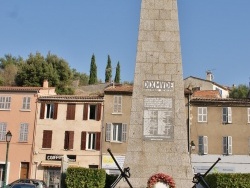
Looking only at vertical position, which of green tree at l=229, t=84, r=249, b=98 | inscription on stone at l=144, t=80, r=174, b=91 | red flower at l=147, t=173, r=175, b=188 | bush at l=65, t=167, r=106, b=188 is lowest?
bush at l=65, t=167, r=106, b=188

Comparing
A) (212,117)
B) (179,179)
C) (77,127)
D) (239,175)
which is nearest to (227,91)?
(212,117)

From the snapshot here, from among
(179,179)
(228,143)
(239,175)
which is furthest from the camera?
(228,143)

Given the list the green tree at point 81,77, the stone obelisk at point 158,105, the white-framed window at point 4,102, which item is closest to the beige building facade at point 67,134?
the white-framed window at point 4,102

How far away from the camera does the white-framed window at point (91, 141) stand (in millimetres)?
37844

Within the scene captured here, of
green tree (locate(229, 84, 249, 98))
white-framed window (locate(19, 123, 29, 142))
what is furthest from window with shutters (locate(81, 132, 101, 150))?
green tree (locate(229, 84, 249, 98))

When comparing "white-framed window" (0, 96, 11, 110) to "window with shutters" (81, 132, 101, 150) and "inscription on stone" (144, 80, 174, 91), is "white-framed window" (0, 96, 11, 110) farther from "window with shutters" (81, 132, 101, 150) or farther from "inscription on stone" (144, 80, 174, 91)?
"inscription on stone" (144, 80, 174, 91)

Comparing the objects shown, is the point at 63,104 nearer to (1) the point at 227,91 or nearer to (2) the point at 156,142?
(2) the point at 156,142

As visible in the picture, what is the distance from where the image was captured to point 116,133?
37.7 meters

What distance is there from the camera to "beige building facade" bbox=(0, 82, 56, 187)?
125 feet

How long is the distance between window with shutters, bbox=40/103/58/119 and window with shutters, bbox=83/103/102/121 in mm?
2766

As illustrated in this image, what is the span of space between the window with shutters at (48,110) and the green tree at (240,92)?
31754 millimetres

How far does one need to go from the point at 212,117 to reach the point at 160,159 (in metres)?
23.4

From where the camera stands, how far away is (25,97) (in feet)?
129

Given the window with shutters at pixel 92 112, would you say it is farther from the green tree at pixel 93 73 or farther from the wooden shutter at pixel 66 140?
the green tree at pixel 93 73
